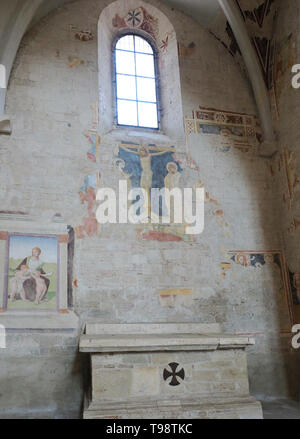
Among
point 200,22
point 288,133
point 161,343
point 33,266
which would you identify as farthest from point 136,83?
point 161,343

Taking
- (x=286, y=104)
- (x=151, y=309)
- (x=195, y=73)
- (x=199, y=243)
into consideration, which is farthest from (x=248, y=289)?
(x=195, y=73)

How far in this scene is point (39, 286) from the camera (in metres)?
6.93

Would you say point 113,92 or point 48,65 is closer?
point 48,65

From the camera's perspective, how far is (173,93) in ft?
29.2

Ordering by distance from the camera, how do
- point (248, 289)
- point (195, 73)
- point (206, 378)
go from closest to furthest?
point (206, 378) < point (248, 289) < point (195, 73)

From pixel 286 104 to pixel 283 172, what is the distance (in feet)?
4.09

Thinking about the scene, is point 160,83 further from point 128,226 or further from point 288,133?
point 128,226

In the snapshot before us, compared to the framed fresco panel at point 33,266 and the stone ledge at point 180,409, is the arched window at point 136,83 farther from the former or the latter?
the stone ledge at point 180,409

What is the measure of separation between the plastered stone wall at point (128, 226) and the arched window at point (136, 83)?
22.4 inches

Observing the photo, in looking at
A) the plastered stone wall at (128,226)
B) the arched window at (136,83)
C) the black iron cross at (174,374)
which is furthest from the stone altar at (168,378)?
the arched window at (136,83)

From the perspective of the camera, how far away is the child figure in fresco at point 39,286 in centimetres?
688

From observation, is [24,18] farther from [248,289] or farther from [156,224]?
[248,289]

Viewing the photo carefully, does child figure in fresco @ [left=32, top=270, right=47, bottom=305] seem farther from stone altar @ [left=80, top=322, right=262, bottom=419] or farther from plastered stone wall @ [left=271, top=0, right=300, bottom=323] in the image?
plastered stone wall @ [left=271, top=0, right=300, bottom=323]

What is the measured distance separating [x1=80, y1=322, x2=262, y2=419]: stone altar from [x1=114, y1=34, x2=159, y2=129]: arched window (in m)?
4.39
